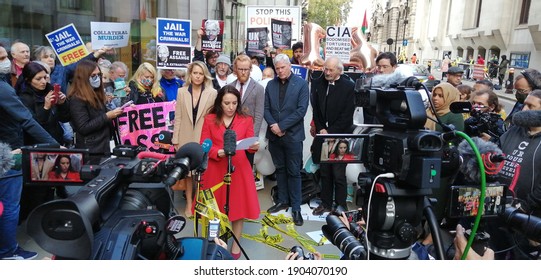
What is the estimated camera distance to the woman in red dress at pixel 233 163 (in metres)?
3.88

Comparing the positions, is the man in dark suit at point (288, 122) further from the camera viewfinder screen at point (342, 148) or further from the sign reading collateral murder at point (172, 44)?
the camera viewfinder screen at point (342, 148)

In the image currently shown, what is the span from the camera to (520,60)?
27.7 metres

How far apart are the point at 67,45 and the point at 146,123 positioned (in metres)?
1.59

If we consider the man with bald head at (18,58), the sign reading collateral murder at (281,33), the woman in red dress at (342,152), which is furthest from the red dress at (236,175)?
the sign reading collateral murder at (281,33)

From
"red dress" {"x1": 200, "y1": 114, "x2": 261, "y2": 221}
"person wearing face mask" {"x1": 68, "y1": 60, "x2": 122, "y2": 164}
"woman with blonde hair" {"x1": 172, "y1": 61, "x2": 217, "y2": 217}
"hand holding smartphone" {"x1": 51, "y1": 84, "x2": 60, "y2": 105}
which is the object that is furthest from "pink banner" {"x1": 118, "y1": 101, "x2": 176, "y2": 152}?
"red dress" {"x1": 200, "y1": 114, "x2": 261, "y2": 221}

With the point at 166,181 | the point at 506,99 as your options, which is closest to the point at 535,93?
the point at 166,181

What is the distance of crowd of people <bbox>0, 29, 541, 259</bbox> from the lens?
136 inches

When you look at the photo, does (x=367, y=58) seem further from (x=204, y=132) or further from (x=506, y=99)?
(x=506, y=99)

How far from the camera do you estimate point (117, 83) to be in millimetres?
4969

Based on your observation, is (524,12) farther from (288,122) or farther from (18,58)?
(18,58)

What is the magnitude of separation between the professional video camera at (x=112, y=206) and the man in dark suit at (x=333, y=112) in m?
3.23

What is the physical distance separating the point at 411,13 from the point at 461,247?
7003cm

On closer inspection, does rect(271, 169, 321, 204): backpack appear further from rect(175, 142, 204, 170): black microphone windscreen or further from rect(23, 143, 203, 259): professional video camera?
rect(175, 142, 204, 170): black microphone windscreen

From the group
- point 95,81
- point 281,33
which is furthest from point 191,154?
point 281,33
